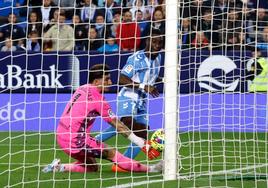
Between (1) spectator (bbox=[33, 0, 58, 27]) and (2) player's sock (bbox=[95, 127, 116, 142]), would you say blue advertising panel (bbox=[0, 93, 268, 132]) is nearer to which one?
(2) player's sock (bbox=[95, 127, 116, 142])

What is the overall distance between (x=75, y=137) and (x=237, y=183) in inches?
83.9

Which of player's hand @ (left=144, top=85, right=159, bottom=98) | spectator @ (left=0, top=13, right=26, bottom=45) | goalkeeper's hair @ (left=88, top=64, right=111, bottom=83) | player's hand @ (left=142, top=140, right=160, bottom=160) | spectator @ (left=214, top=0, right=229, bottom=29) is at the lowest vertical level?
player's hand @ (left=142, top=140, right=160, bottom=160)

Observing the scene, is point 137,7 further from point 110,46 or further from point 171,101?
point 171,101

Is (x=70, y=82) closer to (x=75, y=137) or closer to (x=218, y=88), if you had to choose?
(x=218, y=88)

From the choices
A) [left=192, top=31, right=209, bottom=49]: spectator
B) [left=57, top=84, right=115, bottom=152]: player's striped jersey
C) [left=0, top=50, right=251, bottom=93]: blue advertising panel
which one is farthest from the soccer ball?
[left=0, top=50, right=251, bottom=93]: blue advertising panel

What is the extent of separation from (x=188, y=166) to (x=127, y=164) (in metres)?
0.83

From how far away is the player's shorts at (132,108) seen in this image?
35.2 feet

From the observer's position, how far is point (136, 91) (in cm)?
1097

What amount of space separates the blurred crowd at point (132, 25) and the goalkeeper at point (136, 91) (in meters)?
0.31

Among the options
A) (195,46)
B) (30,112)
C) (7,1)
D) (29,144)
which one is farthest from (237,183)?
(7,1)

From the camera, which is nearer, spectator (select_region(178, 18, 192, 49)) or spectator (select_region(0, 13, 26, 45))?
spectator (select_region(178, 18, 192, 49))

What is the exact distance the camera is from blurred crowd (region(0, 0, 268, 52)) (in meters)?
10.7

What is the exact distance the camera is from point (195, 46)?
460 inches

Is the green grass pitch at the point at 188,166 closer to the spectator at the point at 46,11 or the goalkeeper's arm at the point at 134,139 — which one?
the goalkeeper's arm at the point at 134,139
